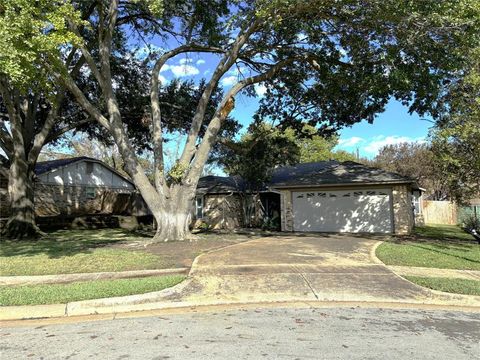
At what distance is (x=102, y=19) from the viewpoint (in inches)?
614

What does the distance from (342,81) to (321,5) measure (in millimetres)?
3315

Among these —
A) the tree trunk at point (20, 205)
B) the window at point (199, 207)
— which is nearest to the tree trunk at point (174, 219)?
the tree trunk at point (20, 205)

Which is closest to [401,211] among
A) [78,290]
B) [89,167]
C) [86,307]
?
[78,290]

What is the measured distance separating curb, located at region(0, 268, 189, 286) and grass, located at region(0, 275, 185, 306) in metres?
0.53

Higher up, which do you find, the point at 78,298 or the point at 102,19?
the point at 102,19

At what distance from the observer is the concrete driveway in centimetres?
762

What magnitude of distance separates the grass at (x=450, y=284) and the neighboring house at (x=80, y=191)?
24091mm

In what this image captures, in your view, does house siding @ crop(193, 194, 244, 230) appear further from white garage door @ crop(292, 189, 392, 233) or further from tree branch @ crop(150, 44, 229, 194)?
tree branch @ crop(150, 44, 229, 194)

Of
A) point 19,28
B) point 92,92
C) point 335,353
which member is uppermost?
point 92,92

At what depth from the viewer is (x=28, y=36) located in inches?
404

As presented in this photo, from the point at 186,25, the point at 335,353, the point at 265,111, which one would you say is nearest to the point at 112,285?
the point at 335,353

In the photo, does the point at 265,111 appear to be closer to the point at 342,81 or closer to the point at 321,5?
the point at 342,81

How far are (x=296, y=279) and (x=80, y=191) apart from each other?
2485 centimetres

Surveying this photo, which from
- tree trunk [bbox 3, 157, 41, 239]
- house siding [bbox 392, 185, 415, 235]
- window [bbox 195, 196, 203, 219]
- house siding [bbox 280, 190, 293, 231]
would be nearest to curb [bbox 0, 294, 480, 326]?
tree trunk [bbox 3, 157, 41, 239]
